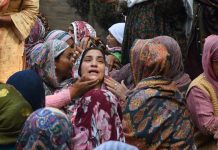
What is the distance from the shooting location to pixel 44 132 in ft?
16.0

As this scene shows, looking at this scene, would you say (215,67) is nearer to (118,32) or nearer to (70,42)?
(70,42)

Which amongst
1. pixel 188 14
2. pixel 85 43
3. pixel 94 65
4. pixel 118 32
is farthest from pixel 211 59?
pixel 118 32

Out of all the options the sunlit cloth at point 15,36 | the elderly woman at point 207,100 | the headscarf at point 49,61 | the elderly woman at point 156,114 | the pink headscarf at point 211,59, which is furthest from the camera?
the sunlit cloth at point 15,36

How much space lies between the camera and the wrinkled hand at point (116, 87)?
6754 mm

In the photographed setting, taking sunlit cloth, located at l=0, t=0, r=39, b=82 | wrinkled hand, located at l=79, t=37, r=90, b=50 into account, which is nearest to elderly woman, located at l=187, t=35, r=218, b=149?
wrinkled hand, located at l=79, t=37, r=90, b=50

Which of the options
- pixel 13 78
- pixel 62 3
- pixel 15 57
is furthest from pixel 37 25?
pixel 62 3

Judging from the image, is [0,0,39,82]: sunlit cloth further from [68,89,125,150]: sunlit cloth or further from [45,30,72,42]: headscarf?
[68,89,125,150]: sunlit cloth

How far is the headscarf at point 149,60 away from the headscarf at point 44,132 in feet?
3.73

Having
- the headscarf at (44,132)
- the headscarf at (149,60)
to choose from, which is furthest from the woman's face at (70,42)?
the headscarf at (44,132)

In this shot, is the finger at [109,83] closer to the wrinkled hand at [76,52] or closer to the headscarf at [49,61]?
the headscarf at [49,61]

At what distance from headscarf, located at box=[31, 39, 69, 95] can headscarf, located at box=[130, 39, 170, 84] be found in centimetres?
122

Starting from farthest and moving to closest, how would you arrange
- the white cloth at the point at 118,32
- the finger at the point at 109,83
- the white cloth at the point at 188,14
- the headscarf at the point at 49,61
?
the white cloth at the point at 118,32 → the white cloth at the point at 188,14 → the headscarf at the point at 49,61 → the finger at the point at 109,83

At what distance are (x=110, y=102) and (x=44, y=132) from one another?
874 millimetres

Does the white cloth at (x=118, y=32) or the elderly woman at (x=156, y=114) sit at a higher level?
the elderly woman at (x=156, y=114)
